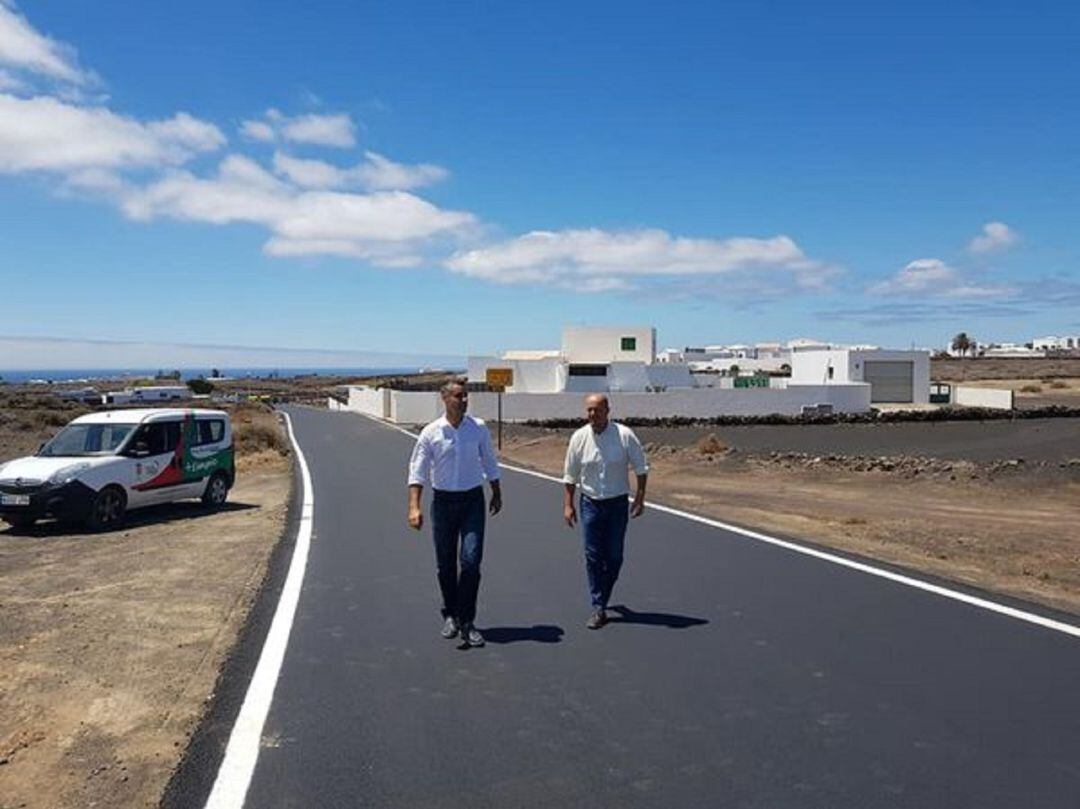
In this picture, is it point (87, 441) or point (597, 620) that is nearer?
point (597, 620)

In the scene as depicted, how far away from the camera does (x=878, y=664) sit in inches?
264

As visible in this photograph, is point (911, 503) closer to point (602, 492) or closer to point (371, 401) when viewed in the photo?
point (602, 492)

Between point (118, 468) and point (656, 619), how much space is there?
429 inches

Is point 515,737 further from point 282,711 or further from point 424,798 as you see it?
point 282,711

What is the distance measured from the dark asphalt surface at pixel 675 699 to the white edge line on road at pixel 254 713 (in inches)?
3.1

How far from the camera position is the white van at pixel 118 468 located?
50.4 feet

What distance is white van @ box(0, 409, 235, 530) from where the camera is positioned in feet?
50.4

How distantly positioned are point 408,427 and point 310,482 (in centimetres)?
2588

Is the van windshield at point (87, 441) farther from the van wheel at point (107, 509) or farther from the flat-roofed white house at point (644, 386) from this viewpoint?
the flat-roofed white house at point (644, 386)

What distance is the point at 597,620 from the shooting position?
25.7ft

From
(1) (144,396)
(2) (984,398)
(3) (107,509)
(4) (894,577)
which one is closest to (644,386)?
(2) (984,398)

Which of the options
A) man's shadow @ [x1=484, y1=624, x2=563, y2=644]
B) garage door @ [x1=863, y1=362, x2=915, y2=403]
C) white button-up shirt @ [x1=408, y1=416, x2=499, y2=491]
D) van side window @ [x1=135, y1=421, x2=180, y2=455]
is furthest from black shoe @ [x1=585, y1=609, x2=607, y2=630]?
garage door @ [x1=863, y1=362, x2=915, y2=403]

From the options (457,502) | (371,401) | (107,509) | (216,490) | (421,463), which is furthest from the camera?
(371,401)

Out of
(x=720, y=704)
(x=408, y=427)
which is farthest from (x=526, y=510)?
(x=408, y=427)
